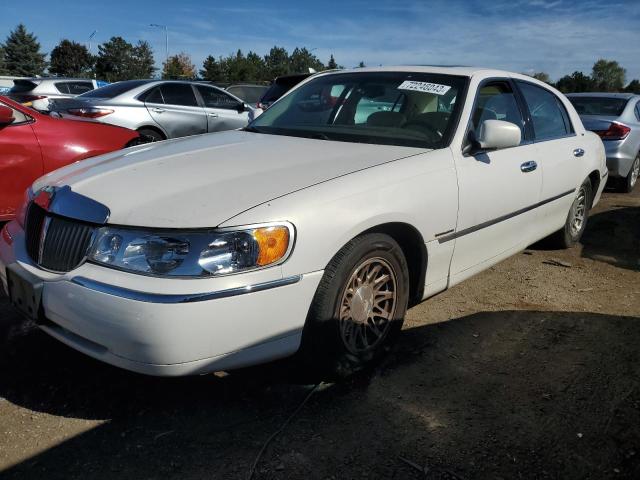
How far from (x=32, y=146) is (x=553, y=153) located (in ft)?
14.3

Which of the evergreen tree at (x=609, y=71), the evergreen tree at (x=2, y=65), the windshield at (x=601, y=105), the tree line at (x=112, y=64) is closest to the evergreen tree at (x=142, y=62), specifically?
the tree line at (x=112, y=64)

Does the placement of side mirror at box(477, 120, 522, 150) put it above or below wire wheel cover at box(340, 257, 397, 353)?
above

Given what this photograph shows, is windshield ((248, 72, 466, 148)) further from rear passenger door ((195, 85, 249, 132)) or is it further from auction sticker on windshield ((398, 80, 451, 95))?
rear passenger door ((195, 85, 249, 132))

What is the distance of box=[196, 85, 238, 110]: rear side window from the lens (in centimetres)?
946

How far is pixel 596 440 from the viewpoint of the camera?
91.7 inches

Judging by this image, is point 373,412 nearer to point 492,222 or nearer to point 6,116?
point 492,222

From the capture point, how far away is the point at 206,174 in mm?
2650

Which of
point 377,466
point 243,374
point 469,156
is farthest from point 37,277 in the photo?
point 469,156

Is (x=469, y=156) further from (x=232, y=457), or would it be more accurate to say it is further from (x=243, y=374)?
(x=232, y=457)

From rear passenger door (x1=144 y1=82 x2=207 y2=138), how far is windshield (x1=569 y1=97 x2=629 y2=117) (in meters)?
6.01

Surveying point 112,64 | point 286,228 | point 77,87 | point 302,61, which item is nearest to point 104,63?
point 112,64

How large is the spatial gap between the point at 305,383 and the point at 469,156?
1.63 m

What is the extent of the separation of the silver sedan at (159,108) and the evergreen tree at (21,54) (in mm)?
70839

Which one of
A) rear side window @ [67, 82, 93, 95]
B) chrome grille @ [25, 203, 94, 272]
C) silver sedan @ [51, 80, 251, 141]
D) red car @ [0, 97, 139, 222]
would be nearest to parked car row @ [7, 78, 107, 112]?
rear side window @ [67, 82, 93, 95]
